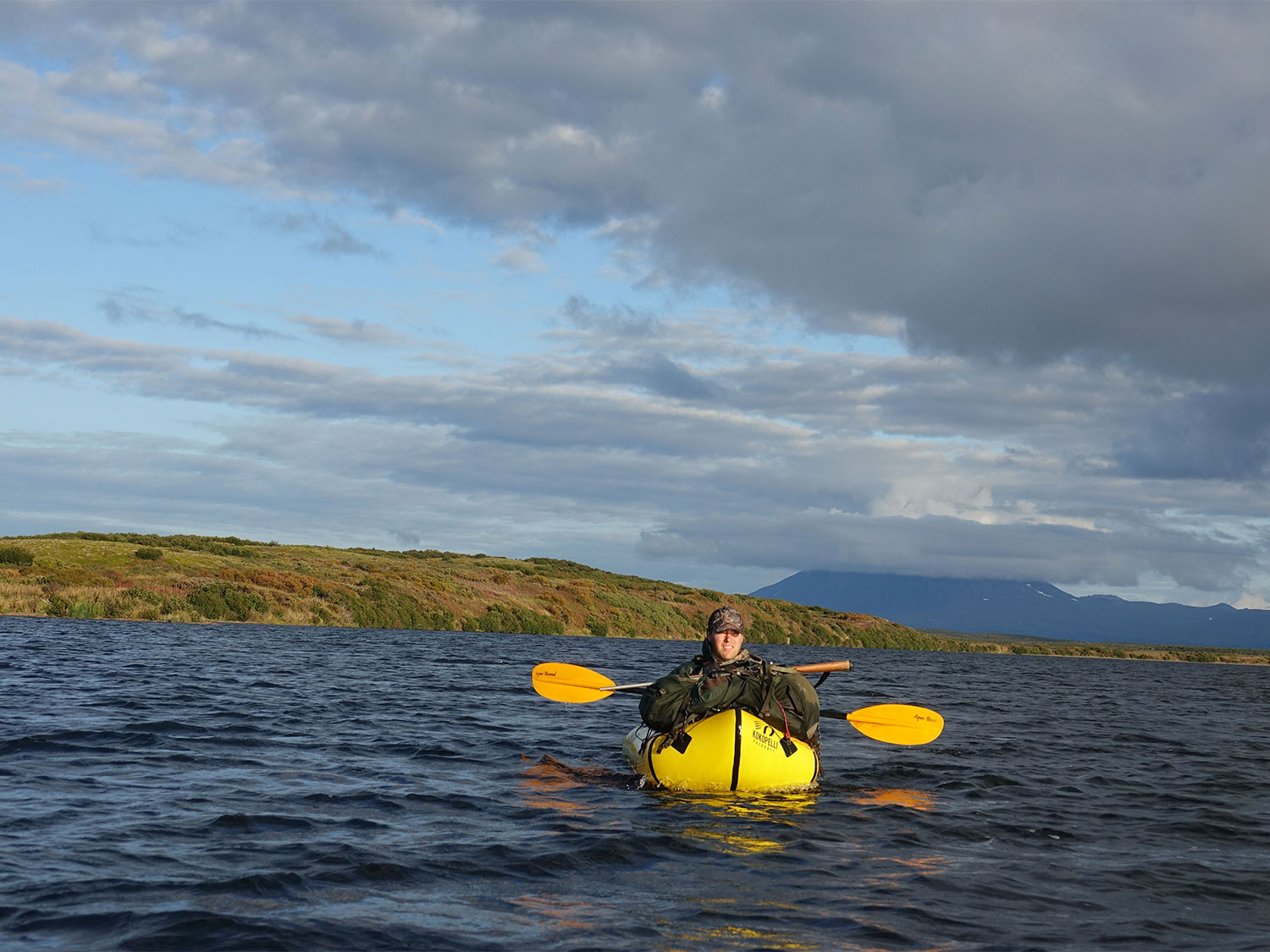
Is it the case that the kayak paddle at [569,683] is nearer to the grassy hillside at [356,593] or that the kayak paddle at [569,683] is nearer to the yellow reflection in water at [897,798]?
the yellow reflection in water at [897,798]

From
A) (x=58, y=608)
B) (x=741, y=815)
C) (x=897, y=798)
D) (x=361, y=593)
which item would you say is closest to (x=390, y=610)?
(x=361, y=593)

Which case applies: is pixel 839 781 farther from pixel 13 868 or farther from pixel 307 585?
pixel 307 585

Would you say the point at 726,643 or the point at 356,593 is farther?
the point at 356,593


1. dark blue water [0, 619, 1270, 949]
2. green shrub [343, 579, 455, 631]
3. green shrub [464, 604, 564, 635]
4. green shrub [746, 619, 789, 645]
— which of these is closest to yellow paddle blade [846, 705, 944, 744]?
dark blue water [0, 619, 1270, 949]

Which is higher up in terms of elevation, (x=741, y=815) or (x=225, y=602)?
(x=741, y=815)

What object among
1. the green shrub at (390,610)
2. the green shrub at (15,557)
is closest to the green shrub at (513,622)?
the green shrub at (390,610)

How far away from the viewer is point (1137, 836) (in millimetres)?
11664

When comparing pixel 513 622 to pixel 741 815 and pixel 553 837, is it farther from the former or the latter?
pixel 553 837

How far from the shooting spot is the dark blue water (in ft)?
24.4

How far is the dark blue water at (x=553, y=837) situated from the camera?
7.43 meters

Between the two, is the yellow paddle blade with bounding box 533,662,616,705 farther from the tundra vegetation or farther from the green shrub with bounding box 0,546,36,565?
the green shrub with bounding box 0,546,36,565

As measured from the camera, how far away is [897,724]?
15.7m

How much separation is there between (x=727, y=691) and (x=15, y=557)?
179 feet

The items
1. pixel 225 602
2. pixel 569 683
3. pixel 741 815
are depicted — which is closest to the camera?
pixel 741 815
